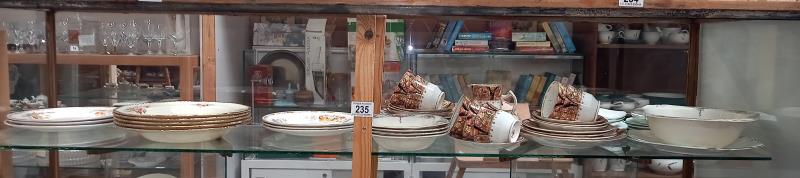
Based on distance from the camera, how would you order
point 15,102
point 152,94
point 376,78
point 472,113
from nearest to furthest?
point 376,78, point 472,113, point 15,102, point 152,94

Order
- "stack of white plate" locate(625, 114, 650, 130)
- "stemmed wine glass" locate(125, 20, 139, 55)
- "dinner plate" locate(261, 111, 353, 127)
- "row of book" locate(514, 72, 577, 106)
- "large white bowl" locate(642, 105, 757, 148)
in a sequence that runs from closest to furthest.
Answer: "large white bowl" locate(642, 105, 757, 148)
"dinner plate" locate(261, 111, 353, 127)
"stack of white plate" locate(625, 114, 650, 130)
"stemmed wine glass" locate(125, 20, 139, 55)
"row of book" locate(514, 72, 577, 106)

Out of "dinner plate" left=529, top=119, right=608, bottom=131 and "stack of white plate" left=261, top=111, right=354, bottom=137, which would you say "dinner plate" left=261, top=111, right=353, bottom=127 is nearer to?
"stack of white plate" left=261, top=111, right=354, bottom=137

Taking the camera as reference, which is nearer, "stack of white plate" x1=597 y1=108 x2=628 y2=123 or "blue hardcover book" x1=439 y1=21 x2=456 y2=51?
"stack of white plate" x1=597 y1=108 x2=628 y2=123

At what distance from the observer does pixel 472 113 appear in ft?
3.88

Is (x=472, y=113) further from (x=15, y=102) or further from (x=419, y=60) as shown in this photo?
(x=419, y=60)

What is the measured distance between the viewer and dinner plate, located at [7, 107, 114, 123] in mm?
1198

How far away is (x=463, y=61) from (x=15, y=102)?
1692 mm

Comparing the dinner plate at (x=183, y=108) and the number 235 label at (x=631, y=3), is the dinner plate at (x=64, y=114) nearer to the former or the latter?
the dinner plate at (x=183, y=108)

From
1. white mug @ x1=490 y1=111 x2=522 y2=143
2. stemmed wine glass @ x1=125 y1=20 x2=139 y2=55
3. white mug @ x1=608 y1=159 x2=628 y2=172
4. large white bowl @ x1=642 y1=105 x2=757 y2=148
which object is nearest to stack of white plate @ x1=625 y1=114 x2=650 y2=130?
large white bowl @ x1=642 y1=105 x2=757 y2=148

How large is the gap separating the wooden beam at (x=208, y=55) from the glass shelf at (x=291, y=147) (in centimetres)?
106

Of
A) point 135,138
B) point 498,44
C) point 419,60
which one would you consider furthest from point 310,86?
point 135,138

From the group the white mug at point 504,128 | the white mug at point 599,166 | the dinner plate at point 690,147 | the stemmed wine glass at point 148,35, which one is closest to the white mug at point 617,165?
the white mug at point 599,166

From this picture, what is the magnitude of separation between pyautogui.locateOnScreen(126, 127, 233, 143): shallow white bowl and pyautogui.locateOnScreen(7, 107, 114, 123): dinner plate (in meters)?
0.17

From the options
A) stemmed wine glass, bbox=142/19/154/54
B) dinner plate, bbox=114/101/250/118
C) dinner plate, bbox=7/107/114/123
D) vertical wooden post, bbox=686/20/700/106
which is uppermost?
stemmed wine glass, bbox=142/19/154/54
